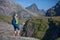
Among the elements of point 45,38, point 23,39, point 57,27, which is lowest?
point 45,38

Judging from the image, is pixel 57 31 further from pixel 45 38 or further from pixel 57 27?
pixel 45 38

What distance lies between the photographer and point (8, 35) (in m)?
18.8

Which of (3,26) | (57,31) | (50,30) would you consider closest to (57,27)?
(57,31)

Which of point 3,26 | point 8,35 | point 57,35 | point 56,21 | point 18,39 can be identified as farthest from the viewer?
point 56,21

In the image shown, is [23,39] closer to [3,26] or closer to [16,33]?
[16,33]

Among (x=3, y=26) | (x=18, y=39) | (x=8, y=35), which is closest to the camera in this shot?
(x=18, y=39)

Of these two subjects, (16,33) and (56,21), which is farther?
(56,21)

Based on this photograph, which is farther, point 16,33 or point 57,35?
point 57,35

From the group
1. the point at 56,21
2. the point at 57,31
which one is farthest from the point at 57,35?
the point at 56,21

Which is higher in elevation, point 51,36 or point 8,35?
point 8,35

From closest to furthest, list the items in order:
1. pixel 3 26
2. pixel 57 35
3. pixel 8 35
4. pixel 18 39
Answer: pixel 18 39, pixel 8 35, pixel 3 26, pixel 57 35

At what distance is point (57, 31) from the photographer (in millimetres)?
178375

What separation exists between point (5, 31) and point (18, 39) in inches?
103

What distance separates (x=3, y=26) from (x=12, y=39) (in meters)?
4.22
